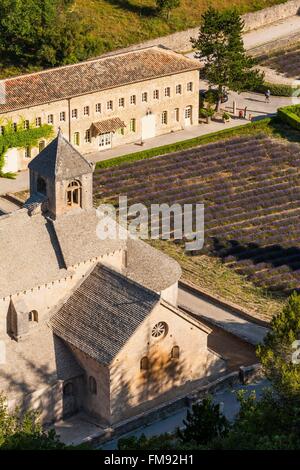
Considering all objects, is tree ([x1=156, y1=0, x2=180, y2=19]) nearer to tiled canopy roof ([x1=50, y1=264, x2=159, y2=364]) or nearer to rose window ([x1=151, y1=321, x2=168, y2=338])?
tiled canopy roof ([x1=50, y1=264, x2=159, y2=364])

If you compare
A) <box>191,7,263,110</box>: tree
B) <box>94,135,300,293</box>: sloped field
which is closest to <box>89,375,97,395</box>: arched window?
<box>94,135,300,293</box>: sloped field

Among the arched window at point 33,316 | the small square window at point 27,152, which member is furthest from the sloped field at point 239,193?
the arched window at point 33,316

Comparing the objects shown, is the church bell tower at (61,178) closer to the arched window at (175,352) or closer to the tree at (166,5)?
the arched window at (175,352)

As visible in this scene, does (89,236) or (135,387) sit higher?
(89,236)

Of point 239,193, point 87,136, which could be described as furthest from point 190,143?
point 239,193

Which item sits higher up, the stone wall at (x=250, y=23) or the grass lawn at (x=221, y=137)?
the stone wall at (x=250, y=23)

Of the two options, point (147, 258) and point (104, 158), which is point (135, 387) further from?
point (104, 158)

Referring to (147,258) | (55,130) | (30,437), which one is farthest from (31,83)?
(30,437)
